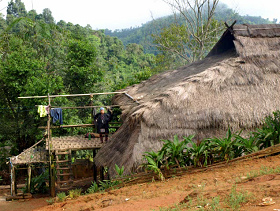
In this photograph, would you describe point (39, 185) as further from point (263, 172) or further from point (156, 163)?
point (263, 172)

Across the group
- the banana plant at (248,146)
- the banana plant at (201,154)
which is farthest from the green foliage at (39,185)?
the banana plant at (248,146)

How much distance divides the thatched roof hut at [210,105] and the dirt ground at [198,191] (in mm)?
1460

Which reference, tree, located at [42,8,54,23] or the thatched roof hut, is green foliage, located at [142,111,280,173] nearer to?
the thatched roof hut

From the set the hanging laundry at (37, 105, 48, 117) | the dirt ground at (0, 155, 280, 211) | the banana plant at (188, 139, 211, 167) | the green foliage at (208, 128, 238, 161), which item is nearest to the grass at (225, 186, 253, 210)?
the dirt ground at (0, 155, 280, 211)

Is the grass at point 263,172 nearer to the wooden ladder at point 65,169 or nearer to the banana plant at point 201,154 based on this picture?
the banana plant at point 201,154

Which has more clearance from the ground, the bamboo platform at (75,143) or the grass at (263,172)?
the grass at (263,172)

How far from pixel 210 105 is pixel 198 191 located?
3656mm

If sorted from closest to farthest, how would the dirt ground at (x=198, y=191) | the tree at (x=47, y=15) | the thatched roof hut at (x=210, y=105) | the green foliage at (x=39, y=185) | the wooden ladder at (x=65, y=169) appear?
1. the dirt ground at (x=198, y=191)
2. the thatched roof hut at (x=210, y=105)
3. the wooden ladder at (x=65, y=169)
4. the green foliage at (x=39, y=185)
5. the tree at (x=47, y=15)

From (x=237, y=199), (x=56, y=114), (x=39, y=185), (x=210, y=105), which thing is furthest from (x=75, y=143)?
(x=237, y=199)

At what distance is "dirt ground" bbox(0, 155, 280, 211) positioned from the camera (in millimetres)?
3443

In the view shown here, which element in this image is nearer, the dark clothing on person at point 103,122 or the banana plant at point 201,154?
the banana plant at point 201,154

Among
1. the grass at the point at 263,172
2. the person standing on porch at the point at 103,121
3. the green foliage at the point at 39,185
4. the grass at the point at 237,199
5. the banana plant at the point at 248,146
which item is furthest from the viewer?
the green foliage at the point at 39,185

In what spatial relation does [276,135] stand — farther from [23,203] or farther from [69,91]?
[69,91]

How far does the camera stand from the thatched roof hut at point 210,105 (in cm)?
705
